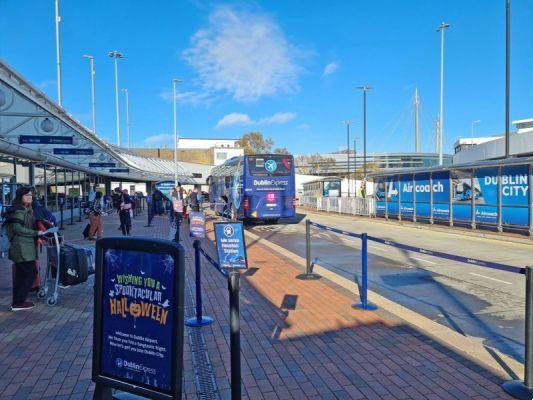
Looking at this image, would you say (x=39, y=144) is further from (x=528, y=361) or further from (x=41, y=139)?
(x=528, y=361)

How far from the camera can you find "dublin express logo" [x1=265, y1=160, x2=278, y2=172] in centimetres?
2167

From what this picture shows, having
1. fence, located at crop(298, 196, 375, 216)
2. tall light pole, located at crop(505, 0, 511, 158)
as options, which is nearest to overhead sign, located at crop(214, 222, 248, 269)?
tall light pole, located at crop(505, 0, 511, 158)

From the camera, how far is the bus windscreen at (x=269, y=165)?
2152 centimetres

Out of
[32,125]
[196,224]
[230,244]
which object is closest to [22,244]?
[230,244]

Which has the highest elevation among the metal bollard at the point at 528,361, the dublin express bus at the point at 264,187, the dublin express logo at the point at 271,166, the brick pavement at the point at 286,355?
the dublin express logo at the point at 271,166

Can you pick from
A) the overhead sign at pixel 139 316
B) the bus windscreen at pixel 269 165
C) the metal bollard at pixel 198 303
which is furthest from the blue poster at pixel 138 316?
the bus windscreen at pixel 269 165

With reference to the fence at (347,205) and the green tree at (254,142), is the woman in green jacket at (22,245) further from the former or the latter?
the green tree at (254,142)

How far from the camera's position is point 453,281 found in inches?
344

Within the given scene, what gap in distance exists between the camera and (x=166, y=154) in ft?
323

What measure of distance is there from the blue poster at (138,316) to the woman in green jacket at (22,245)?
3929 millimetres

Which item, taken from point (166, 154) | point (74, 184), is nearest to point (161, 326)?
point (74, 184)

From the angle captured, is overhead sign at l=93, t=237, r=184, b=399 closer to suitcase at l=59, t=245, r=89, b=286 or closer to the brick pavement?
the brick pavement

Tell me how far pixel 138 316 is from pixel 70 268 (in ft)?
13.7

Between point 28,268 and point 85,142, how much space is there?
43.9ft
